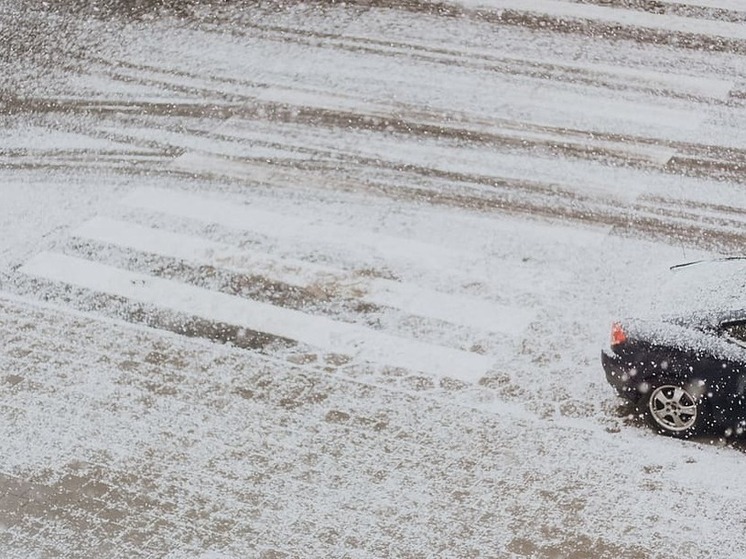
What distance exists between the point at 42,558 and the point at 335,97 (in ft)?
27.0

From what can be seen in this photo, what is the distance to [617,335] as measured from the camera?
10875 mm

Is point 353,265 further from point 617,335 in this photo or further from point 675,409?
point 675,409

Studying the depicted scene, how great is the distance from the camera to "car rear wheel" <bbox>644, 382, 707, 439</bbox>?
34.4ft

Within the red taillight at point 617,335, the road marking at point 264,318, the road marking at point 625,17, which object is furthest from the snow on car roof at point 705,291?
the road marking at point 625,17

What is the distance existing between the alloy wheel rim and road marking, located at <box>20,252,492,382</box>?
1.67 meters

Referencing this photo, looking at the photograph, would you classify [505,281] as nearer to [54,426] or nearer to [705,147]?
[705,147]

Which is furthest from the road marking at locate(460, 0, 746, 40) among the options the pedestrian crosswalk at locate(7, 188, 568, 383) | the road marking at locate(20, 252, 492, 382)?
the road marking at locate(20, 252, 492, 382)

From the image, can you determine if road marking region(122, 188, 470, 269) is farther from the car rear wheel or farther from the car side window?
the car side window

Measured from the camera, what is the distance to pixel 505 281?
504 inches

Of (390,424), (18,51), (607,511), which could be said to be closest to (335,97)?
(18,51)

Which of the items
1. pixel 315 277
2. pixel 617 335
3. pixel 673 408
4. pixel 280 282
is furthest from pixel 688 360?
pixel 280 282

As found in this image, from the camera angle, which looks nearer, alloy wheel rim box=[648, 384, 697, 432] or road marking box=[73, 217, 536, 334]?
alloy wheel rim box=[648, 384, 697, 432]

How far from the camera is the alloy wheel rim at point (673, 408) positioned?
10.5 m

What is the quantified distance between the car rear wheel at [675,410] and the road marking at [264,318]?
5.45 feet
